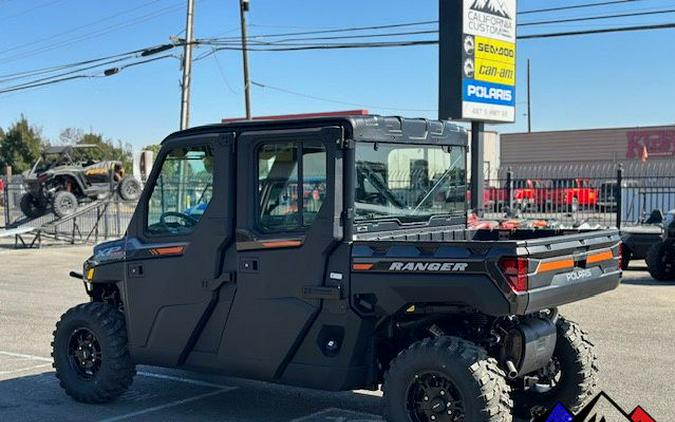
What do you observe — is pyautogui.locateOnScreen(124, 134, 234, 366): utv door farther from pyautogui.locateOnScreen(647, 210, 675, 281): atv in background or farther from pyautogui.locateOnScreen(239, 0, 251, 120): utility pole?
pyautogui.locateOnScreen(239, 0, 251, 120): utility pole

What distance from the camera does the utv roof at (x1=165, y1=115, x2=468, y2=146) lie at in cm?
562

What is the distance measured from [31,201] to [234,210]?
21207mm

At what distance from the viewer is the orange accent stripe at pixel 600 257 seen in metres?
5.60

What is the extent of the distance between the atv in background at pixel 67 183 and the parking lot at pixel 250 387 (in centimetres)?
1419

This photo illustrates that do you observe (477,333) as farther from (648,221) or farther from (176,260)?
(648,221)

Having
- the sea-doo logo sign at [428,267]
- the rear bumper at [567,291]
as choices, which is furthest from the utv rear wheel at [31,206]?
the rear bumper at [567,291]

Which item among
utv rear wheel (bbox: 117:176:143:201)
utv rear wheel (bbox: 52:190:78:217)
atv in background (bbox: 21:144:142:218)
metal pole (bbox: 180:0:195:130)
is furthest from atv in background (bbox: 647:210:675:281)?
metal pole (bbox: 180:0:195:130)

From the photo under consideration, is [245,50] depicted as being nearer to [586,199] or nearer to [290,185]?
[586,199]

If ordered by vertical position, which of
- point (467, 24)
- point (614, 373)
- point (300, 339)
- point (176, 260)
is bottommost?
point (614, 373)

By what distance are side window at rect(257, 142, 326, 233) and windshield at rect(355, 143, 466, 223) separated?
0.29 m

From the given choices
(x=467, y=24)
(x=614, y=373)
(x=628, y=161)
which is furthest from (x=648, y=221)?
(x=628, y=161)

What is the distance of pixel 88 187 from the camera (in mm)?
26000

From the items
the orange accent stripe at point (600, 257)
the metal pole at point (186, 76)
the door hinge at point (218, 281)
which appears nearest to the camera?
the orange accent stripe at point (600, 257)

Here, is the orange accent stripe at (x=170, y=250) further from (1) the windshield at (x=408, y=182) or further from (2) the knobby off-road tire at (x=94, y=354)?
(1) the windshield at (x=408, y=182)
